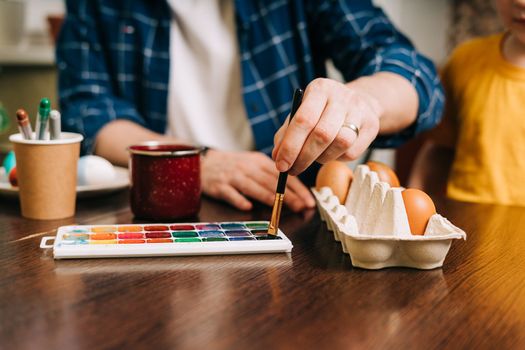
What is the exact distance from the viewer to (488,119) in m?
1.29

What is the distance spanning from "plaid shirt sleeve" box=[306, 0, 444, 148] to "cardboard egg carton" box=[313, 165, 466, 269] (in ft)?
1.60

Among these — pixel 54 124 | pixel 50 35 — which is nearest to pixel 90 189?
pixel 54 124

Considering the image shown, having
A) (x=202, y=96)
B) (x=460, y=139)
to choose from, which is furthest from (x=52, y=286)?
(x=460, y=139)

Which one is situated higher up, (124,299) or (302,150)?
(302,150)

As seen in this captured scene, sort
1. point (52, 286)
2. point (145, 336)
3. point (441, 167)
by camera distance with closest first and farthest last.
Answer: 1. point (145, 336)
2. point (52, 286)
3. point (441, 167)

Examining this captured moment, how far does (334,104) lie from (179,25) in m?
0.79

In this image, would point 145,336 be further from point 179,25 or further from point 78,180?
point 179,25

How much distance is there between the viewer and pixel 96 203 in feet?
3.14

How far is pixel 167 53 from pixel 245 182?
0.54m

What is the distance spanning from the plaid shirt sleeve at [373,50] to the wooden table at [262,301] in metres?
0.47

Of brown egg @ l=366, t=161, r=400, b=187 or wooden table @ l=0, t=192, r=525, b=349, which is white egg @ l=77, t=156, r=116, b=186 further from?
brown egg @ l=366, t=161, r=400, b=187

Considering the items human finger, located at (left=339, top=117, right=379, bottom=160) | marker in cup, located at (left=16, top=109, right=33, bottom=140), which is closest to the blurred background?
marker in cup, located at (left=16, top=109, right=33, bottom=140)

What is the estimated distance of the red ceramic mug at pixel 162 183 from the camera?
817 millimetres

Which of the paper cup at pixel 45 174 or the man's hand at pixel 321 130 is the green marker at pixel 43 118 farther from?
the man's hand at pixel 321 130
